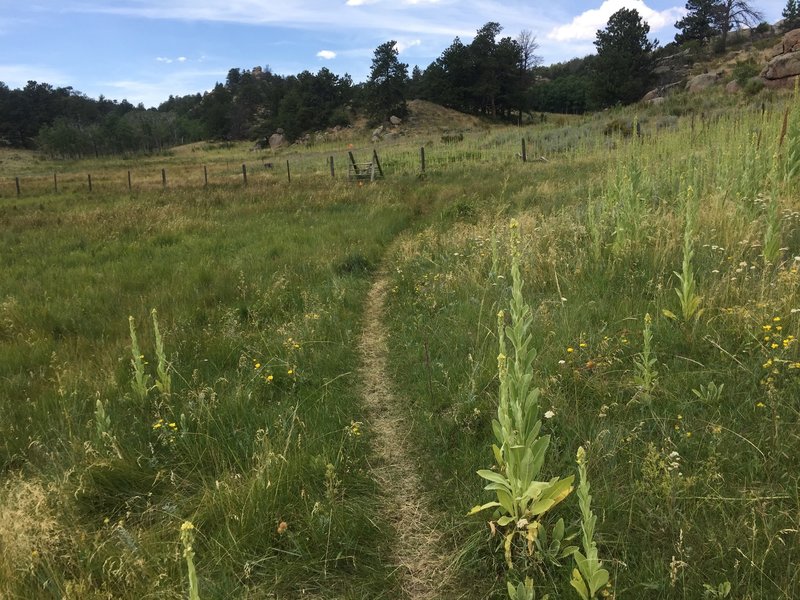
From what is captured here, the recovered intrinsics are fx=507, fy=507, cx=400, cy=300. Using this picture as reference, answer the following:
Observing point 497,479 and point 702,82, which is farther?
point 702,82

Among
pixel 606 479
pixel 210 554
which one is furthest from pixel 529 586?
pixel 210 554

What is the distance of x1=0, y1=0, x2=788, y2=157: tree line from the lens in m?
56.3

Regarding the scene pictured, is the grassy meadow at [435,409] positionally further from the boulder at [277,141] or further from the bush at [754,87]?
the boulder at [277,141]

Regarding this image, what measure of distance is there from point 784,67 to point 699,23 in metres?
48.9

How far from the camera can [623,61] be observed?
175 feet

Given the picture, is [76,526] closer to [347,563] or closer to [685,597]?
[347,563]

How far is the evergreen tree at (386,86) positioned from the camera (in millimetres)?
63938

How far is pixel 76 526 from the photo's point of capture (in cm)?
285

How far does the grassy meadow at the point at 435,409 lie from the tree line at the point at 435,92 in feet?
186

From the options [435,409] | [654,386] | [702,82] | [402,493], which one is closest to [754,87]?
[702,82]

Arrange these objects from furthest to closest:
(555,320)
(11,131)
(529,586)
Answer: (11,131) → (555,320) → (529,586)

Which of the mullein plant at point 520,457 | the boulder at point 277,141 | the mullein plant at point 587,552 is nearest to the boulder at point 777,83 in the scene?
the mullein plant at point 520,457

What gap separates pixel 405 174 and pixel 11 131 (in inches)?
4629

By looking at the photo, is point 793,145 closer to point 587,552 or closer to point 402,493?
point 402,493
